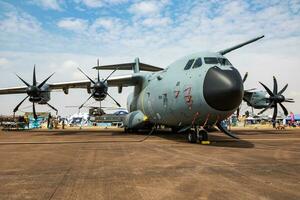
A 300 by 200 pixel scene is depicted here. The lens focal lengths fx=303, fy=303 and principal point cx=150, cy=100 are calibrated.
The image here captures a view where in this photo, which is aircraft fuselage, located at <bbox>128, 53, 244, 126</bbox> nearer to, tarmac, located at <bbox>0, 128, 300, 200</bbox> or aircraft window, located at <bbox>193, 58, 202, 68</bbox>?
aircraft window, located at <bbox>193, 58, 202, 68</bbox>

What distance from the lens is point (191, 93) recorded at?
13.4 m

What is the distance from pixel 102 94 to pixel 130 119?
2.88m

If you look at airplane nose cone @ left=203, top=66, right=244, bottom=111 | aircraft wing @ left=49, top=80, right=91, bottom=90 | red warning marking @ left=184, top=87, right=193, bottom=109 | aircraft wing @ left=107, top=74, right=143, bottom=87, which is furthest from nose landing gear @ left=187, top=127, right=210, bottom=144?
aircraft wing @ left=49, top=80, right=91, bottom=90

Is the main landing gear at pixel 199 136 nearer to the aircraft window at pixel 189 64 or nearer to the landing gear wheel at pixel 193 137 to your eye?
the landing gear wheel at pixel 193 137

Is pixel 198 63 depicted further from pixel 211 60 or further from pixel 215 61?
pixel 215 61

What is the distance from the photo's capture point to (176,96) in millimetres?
15008

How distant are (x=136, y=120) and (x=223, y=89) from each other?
37.9 ft

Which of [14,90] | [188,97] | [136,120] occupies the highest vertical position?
[14,90]

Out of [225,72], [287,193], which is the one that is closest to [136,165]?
[287,193]

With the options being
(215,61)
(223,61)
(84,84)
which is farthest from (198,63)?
(84,84)

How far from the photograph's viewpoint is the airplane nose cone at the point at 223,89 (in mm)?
11827

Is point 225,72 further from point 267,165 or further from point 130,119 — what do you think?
point 130,119

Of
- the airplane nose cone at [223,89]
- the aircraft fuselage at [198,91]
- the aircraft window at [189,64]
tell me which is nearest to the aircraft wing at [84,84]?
the aircraft fuselage at [198,91]

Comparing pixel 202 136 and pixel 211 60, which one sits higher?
pixel 211 60
